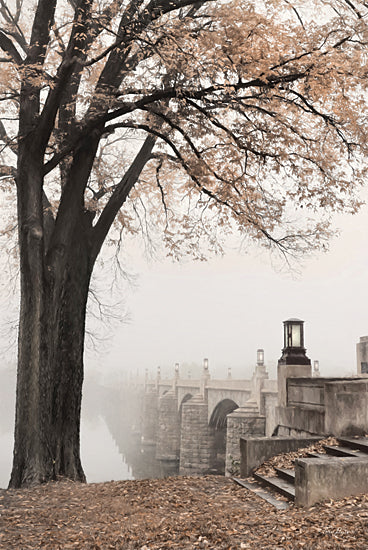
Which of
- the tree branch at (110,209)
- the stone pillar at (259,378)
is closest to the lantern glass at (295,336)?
the tree branch at (110,209)

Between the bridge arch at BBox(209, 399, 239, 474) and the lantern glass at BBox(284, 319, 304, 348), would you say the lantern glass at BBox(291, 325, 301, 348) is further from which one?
the bridge arch at BBox(209, 399, 239, 474)

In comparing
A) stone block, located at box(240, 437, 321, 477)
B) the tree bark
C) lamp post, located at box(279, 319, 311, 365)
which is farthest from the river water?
stone block, located at box(240, 437, 321, 477)

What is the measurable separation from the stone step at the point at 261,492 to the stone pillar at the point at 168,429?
3704 cm

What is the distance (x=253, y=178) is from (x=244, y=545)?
6641 mm

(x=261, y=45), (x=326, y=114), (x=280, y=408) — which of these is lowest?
(x=280, y=408)

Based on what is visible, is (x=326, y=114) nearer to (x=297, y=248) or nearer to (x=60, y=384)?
(x=297, y=248)

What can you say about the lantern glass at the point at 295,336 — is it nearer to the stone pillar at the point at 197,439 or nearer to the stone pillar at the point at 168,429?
the stone pillar at the point at 197,439

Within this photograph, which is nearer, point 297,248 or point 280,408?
point 297,248

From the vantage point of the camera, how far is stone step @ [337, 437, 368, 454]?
763 cm

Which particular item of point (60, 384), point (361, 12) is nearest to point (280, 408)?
point (60, 384)

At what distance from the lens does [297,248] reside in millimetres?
10977

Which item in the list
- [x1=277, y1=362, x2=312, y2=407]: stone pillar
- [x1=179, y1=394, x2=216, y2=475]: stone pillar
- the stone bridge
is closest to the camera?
[x1=277, y1=362, x2=312, y2=407]: stone pillar

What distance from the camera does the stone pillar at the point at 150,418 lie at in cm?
5128

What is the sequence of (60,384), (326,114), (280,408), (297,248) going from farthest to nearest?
(280,408), (297,248), (60,384), (326,114)
